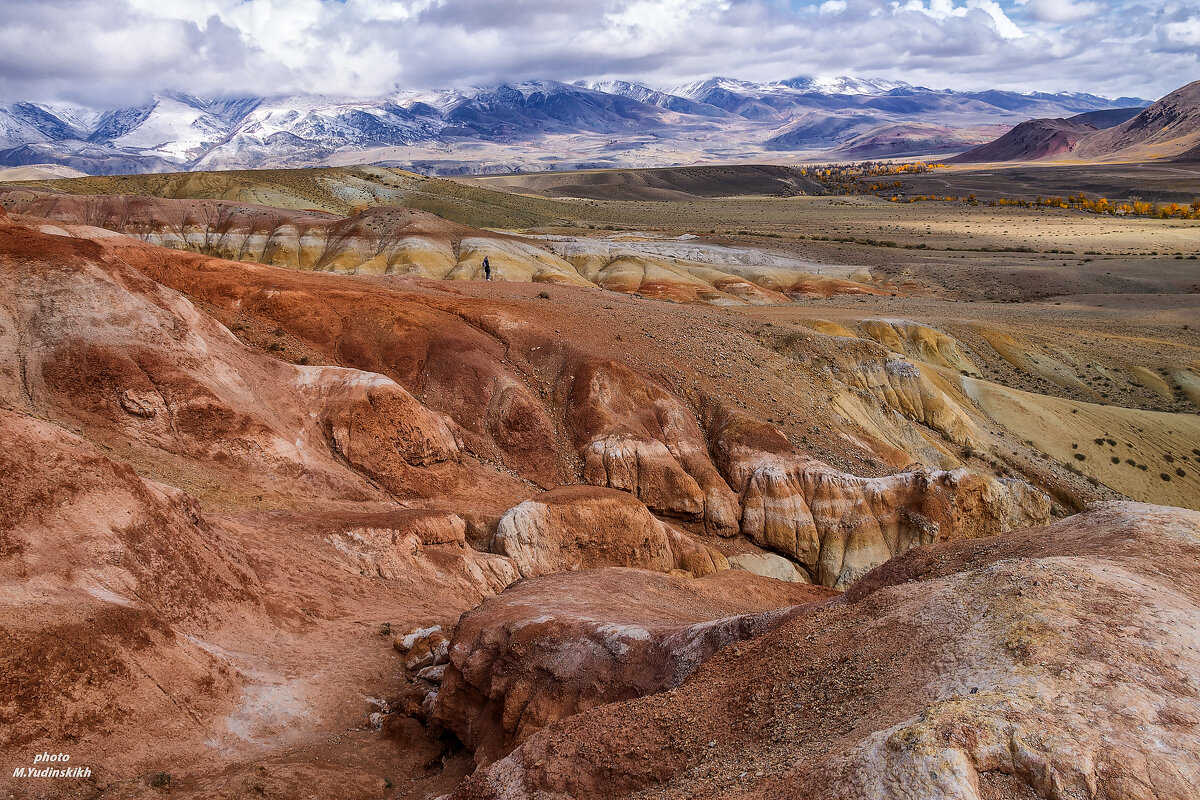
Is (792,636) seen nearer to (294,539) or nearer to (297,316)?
(294,539)

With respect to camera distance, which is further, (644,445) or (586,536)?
(644,445)

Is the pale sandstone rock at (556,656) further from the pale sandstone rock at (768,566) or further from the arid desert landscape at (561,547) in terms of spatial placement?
the pale sandstone rock at (768,566)

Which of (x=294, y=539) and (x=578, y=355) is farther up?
(x=578, y=355)

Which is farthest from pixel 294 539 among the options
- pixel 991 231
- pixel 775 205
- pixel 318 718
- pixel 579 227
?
pixel 775 205

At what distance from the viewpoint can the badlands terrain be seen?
913 cm

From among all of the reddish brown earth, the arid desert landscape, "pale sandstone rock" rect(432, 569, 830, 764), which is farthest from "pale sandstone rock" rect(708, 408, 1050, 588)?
the reddish brown earth

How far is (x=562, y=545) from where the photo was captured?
1038 inches

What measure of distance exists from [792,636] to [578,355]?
24672 millimetres

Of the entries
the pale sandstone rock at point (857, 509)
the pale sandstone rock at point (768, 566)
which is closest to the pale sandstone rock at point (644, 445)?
the pale sandstone rock at point (768, 566)

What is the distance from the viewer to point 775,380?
39.0 m

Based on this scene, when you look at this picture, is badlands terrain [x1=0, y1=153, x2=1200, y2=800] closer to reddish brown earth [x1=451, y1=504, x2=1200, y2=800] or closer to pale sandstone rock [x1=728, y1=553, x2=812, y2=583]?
reddish brown earth [x1=451, y1=504, x2=1200, y2=800]

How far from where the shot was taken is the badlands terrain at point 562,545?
9133 millimetres

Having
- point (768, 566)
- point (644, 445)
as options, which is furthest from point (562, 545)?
point (768, 566)

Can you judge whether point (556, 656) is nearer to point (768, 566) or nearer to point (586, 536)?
point (586, 536)
